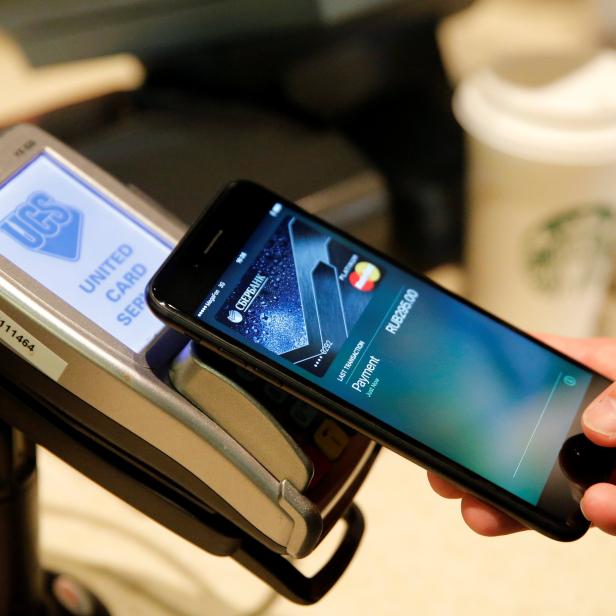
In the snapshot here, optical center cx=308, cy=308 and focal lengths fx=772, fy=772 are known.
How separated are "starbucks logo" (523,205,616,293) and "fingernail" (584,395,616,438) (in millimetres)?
299

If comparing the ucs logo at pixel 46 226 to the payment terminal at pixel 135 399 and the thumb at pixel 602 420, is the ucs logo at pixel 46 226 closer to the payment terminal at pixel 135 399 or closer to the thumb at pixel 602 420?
the payment terminal at pixel 135 399

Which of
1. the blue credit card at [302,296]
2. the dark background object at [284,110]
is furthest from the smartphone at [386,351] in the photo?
the dark background object at [284,110]

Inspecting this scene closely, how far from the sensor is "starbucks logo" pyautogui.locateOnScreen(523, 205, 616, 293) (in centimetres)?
65

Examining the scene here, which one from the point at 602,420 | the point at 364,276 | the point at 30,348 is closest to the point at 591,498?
the point at 602,420

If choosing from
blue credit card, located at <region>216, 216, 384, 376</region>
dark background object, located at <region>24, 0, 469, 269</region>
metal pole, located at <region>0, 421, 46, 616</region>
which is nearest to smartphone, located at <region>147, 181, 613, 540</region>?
blue credit card, located at <region>216, 216, 384, 376</region>

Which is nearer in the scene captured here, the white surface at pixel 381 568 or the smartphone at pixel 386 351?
the smartphone at pixel 386 351

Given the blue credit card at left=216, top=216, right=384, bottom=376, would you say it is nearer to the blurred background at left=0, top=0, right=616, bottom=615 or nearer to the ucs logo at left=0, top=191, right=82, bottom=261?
the ucs logo at left=0, top=191, right=82, bottom=261

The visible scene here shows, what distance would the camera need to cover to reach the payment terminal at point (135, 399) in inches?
13.3

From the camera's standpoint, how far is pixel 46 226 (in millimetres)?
372

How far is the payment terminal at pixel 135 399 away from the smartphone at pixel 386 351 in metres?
0.03

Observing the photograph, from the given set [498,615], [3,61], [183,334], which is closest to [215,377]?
[183,334]

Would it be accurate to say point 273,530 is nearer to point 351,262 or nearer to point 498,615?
point 351,262

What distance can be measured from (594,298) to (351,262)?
39cm

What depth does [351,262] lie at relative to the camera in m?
0.41
